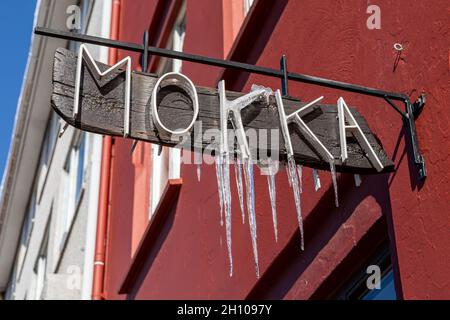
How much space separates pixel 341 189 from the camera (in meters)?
4.46

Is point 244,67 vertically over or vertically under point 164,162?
under

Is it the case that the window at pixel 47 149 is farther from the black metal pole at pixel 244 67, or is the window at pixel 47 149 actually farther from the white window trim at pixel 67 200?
the black metal pole at pixel 244 67

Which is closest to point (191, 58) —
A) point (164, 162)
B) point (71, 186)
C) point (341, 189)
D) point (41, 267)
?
point (341, 189)

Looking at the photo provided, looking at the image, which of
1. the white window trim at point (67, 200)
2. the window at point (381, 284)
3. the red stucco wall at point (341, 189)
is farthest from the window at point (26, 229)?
the window at point (381, 284)

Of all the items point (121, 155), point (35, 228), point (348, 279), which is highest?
point (35, 228)

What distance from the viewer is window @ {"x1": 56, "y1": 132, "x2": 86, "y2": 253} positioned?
498 inches

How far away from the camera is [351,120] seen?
12.6 feet

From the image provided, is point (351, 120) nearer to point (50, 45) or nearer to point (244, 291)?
point (244, 291)

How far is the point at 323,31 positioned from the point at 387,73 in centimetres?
76

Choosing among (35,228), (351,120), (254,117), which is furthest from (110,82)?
(35,228)

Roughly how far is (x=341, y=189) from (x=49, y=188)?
11.3m

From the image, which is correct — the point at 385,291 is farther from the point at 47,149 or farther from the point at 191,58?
the point at 47,149

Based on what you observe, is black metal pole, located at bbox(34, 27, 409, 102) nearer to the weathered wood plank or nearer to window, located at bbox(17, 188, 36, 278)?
the weathered wood plank

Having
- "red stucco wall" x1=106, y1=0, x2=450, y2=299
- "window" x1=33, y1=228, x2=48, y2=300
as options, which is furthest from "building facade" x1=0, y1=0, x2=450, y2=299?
"window" x1=33, y1=228, x2=48, y2=300
